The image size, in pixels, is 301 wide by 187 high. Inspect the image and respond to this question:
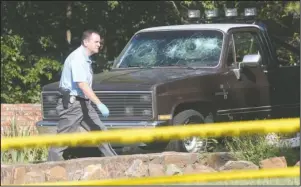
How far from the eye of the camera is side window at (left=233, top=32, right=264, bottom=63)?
11366 millimetres

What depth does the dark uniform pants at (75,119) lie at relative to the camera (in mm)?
9031

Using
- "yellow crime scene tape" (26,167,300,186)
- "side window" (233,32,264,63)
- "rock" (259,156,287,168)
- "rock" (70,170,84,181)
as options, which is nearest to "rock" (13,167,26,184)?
"rock" (70,170,84,181)

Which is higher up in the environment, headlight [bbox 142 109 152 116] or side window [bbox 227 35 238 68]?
side window [bbox 227 35 238 68]

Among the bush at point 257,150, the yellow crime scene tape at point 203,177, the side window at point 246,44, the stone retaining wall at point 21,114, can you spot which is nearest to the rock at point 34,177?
the bush at point 257,150

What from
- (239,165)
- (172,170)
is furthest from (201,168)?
(239,165)

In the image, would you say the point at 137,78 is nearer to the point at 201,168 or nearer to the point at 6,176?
the point at 201,168

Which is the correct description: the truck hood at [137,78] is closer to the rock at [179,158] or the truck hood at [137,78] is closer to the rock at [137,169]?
the rock at [179,158]

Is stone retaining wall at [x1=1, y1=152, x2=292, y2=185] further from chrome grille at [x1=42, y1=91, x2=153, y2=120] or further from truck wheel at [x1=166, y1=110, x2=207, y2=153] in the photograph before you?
chrome grille at [x1=42, y1=91, x2=153, y2=120]

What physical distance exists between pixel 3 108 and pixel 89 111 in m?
4.91

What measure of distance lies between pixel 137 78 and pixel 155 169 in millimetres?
1677

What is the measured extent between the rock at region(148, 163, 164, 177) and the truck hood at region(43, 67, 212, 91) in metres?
1.22

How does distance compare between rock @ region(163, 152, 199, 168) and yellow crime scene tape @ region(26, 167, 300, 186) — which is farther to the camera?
rock @ region(163, 152, 199, 168)

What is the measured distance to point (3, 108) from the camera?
13.7 meters

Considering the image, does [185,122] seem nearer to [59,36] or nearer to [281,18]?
[281,18]
